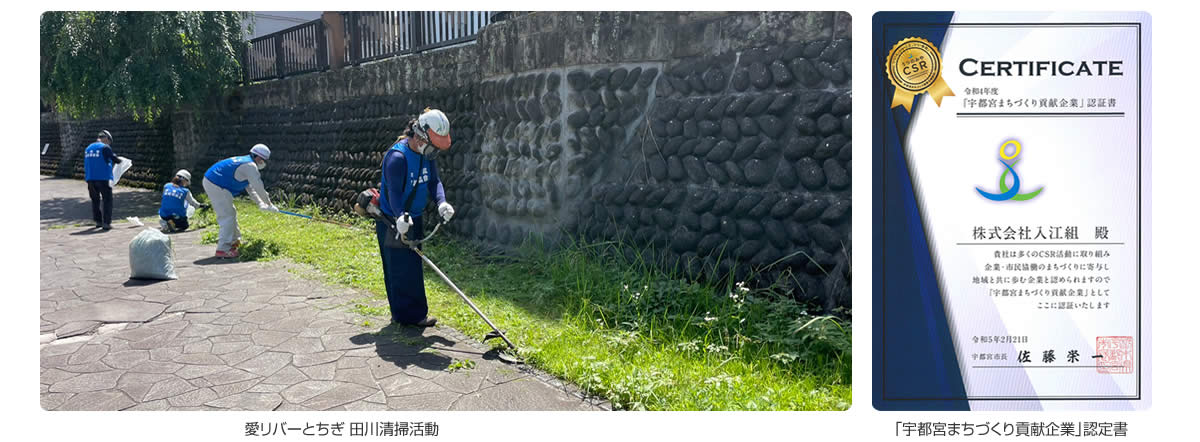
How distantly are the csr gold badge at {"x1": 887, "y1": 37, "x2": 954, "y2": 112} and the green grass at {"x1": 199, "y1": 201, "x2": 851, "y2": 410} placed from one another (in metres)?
1.51

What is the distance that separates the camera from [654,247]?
A: 5.96 m

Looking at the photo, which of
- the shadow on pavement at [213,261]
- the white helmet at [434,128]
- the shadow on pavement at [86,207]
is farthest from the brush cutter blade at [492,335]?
the shadow on pavement at [86,207]

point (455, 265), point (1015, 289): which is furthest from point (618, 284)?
point (1015, 289)

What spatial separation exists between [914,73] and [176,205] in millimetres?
Result: 9694

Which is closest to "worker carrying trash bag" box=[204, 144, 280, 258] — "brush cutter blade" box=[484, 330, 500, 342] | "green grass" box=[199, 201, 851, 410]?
"green grass" box=[199, 201, 851, 410]

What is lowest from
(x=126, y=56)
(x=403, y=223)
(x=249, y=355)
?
(x=249, y=355)

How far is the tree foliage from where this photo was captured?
11.2 metres

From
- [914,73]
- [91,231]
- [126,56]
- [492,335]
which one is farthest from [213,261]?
[914,73]

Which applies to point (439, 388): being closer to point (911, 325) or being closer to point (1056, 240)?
point (911, 325)

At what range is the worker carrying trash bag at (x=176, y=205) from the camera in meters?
9.88

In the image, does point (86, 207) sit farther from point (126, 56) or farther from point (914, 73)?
point (914, 73)

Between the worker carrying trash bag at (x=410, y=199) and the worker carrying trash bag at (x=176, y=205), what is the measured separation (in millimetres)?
6225

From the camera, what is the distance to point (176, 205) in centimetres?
992

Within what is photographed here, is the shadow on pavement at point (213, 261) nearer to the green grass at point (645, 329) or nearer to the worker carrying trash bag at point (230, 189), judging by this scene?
the worker carrying trash bag at point (230, 189)
